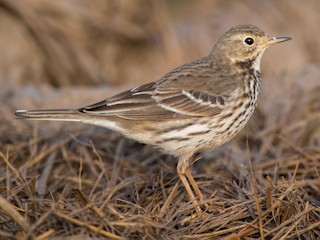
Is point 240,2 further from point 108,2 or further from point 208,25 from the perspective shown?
point 108,2

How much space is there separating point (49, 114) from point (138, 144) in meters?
1.44

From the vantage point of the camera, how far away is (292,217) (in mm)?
3914

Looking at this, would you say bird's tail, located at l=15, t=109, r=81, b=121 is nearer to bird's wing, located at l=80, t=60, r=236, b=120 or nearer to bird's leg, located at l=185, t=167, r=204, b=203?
bird's wing, located at l=80, t=60, r=236, b=120

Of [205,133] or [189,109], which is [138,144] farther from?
[205,133]

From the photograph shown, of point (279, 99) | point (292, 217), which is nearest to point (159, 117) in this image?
point (292, 217)

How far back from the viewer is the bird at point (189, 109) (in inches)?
188

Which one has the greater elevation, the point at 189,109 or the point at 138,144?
the point at 189,109

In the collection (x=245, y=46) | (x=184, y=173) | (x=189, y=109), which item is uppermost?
(x=245, y=46)

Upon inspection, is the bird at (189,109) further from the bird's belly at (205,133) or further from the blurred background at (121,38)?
the blurred background at (121,38)

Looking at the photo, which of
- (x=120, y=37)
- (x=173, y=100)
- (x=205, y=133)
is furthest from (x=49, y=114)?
(x=120, y=37)

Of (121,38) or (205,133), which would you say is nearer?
(205,133)

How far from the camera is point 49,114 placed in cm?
475

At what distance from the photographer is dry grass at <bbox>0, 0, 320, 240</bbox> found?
3.87 m

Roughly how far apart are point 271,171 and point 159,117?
109 cm
